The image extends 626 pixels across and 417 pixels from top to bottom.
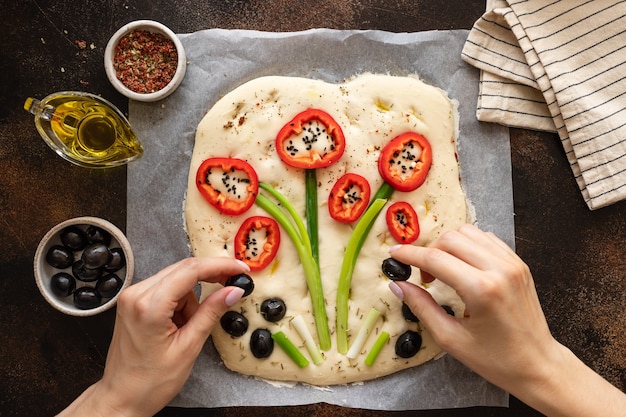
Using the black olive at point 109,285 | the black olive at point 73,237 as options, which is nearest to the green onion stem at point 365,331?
the black olive at point 109,285

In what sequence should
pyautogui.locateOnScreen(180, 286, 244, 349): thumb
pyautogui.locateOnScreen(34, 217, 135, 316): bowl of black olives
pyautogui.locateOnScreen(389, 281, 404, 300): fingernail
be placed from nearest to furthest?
pyautogui.locateOnScreen(180, 286, 244, 349): thumb → pyautogui.locateOnScreen(389, 281, 404, 300): fingernail → pyautogui.locateOnScreen(34, 217, 135, 316): bowl of black olives

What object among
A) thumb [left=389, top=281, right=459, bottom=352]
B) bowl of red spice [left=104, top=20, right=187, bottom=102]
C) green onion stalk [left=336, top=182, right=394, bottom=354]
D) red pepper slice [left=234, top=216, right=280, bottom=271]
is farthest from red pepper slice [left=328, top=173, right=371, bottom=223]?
bowl of red spice [left=104, top=20, right=187, bottom=102]

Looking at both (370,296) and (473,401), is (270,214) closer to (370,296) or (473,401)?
(370,296)

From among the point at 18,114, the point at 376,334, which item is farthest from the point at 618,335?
the point at 18,114

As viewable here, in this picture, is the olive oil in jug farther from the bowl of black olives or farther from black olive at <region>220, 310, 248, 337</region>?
black olive at <region>220, 310, 248, 337</region>

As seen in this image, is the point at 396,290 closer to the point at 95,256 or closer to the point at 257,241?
the point at 257,241

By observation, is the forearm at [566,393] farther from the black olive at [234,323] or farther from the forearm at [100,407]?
the forearm at [100,407]
